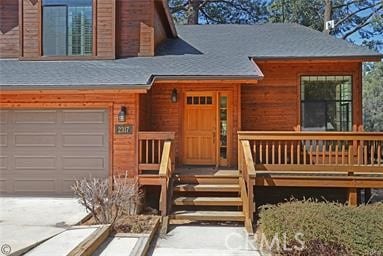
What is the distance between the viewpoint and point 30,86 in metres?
8.54

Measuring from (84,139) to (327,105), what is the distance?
21.0 ft

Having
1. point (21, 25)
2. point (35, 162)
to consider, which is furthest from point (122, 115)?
point (21, 25)

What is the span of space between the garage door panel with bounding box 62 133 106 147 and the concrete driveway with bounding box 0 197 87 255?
1318 millimetres

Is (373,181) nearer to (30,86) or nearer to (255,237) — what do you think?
(255,237)

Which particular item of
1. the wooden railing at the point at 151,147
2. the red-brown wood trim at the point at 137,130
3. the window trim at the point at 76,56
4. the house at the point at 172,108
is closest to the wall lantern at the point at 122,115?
the house at the point at 172,108

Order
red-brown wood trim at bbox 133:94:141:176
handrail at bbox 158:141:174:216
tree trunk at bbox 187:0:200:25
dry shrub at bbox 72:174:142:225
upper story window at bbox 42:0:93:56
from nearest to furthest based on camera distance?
1. dry shrub at bbox 72:174:142:225
2. handrail at bbox 158:141:174:216
3. red-brown wood trim at bbox 133:94:141:176
4. upper story window at bbox 42:0:93:56
5. tree trunk at bbox 187:0:200:25

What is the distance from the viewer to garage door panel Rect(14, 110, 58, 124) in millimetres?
9406

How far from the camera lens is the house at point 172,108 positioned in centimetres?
852

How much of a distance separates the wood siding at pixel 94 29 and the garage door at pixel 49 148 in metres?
2.03

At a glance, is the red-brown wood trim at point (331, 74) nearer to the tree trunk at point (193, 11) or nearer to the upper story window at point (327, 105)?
the upper story window at point (327, 105)

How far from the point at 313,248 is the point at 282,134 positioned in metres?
3.14

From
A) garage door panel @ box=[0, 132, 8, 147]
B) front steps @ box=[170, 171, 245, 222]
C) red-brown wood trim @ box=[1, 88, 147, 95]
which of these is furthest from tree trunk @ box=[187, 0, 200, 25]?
garage door panel @ box=[0, 132, 8, 147]

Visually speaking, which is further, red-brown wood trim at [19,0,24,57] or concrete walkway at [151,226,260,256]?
red-brown wood trim at [19,0,24,57]

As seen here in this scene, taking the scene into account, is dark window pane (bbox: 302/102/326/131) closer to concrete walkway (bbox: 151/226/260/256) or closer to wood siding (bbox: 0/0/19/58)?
concrete walkway (bbox: 151/226/260/256)
